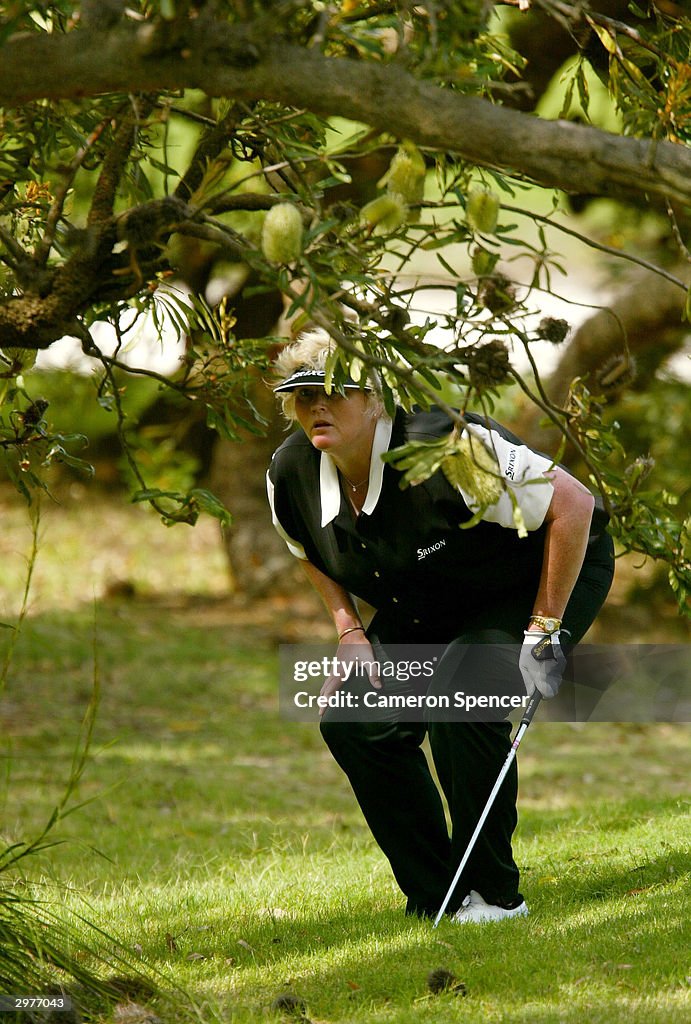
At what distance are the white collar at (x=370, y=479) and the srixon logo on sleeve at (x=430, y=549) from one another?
0.60 ft

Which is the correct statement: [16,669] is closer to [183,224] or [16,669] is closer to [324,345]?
[324,345]

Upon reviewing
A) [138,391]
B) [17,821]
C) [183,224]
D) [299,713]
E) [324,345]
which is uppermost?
[183,224]

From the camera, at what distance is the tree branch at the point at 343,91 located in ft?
6.55

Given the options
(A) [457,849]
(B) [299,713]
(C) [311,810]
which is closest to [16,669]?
(B) [299,713]

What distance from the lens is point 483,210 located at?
227 centimetres

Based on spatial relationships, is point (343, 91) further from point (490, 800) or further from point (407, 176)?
point (490, 800)

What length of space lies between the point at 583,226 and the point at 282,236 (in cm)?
1130

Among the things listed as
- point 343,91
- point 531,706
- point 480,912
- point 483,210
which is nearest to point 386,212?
point 483,210

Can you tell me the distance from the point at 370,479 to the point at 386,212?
122 centimetres

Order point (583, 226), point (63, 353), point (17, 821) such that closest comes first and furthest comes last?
point (17, 821) → point (63, 353) → point (583, 226)

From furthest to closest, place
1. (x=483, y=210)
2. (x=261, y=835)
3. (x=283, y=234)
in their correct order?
(x=261, y=835) < (x=483, y=210) < (x=283, y=234)

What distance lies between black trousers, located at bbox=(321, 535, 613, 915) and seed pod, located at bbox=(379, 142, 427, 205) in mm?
1429

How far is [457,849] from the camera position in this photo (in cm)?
341

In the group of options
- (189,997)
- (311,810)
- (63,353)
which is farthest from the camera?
(63,353)
